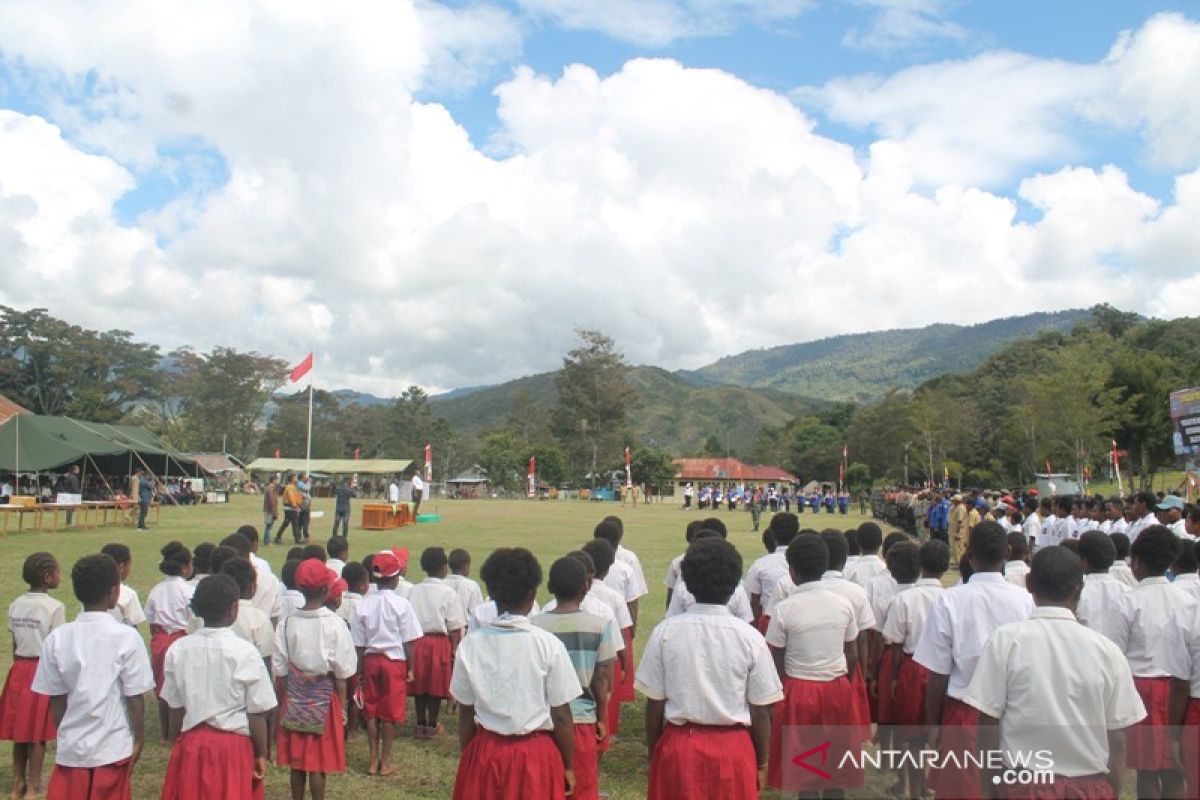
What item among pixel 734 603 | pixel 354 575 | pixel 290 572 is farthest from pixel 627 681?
pixel 290 572

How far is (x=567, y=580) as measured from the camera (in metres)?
4.37

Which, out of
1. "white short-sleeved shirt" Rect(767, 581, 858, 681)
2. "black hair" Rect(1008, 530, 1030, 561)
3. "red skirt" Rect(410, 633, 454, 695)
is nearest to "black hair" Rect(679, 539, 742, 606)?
"white short-sleeved shirt" Rect(767, 581, 858, 681)

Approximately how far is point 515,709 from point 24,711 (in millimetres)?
3681

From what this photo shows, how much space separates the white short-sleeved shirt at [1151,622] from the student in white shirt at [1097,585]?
32 centimetres

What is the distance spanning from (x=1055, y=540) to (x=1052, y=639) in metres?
10.1

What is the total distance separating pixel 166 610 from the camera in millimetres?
6836

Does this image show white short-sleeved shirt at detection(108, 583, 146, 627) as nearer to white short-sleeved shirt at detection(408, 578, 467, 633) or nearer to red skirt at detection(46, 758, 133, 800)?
white short-sleeved shirt at detection(408, 578, 467, 633)

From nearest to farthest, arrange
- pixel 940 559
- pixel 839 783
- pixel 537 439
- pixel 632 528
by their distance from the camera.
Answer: pixel 839 783, pixel 940 559, pixel 632 528, pixel 537 439

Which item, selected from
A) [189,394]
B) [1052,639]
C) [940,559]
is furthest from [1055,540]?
[189,394]

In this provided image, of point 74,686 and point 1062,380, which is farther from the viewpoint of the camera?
point 1062,380

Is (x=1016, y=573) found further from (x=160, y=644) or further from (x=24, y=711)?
(x=24, y=711)

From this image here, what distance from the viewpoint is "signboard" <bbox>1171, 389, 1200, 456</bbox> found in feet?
69.1

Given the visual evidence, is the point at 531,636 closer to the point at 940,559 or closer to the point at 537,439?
the point at 940,559

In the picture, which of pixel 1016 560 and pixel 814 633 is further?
pixel 1016 560
